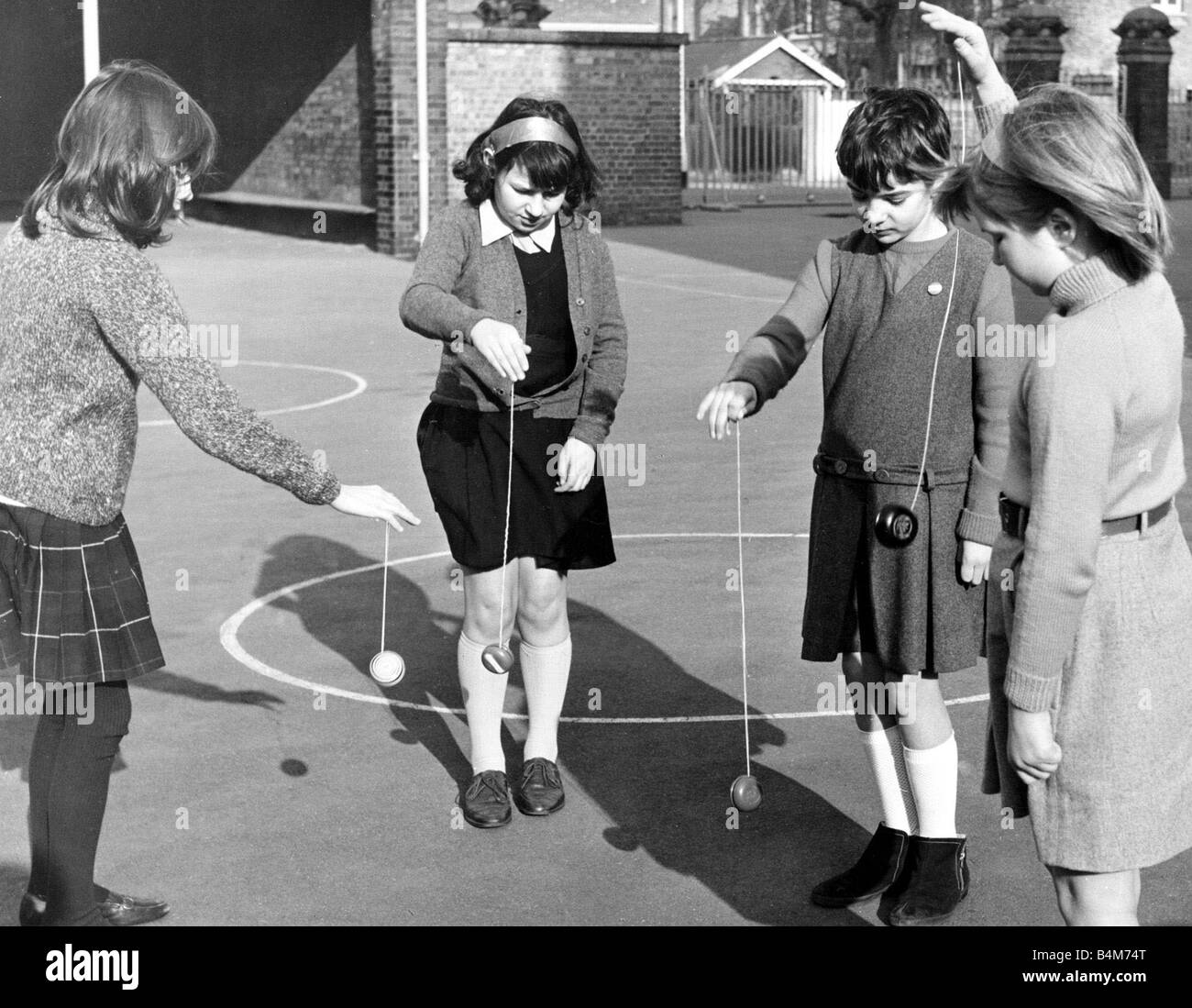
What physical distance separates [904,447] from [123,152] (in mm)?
1956

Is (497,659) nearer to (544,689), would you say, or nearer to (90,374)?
(544,689)

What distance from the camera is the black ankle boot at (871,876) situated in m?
4.77

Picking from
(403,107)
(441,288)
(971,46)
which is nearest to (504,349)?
(441,288)

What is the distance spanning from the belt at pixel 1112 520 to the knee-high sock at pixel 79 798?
2147mm

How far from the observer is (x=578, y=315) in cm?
522

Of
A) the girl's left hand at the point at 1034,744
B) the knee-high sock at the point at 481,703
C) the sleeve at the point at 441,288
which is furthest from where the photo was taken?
the knee-high sock at the point at 481,703

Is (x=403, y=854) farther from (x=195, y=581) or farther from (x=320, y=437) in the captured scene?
(x=320, y=437)

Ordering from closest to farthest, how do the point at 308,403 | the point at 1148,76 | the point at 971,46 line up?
the point at 971,46
the point at 308,403
the point at 1148,76

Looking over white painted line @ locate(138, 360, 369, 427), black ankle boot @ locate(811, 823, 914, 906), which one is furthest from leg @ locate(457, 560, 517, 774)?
white painted line @ locate(138, 360, 369, 427)

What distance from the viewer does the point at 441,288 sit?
16.8 feet

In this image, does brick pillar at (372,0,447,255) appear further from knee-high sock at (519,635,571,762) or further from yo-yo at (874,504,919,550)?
yo-yo at (874,504,919,550)

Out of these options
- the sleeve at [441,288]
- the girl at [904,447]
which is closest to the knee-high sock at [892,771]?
the girl at [904,447]

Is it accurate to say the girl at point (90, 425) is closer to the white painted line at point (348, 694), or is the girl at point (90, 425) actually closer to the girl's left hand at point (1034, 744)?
the girl's left hand at point (1034, 744)

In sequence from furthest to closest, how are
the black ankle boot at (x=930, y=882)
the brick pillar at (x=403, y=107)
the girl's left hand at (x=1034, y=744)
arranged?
the brick pillar at (x=403, y=107)
the black ankle boot at (x=930, y=882)
the girl's left hand at (x=1034, y=744)
